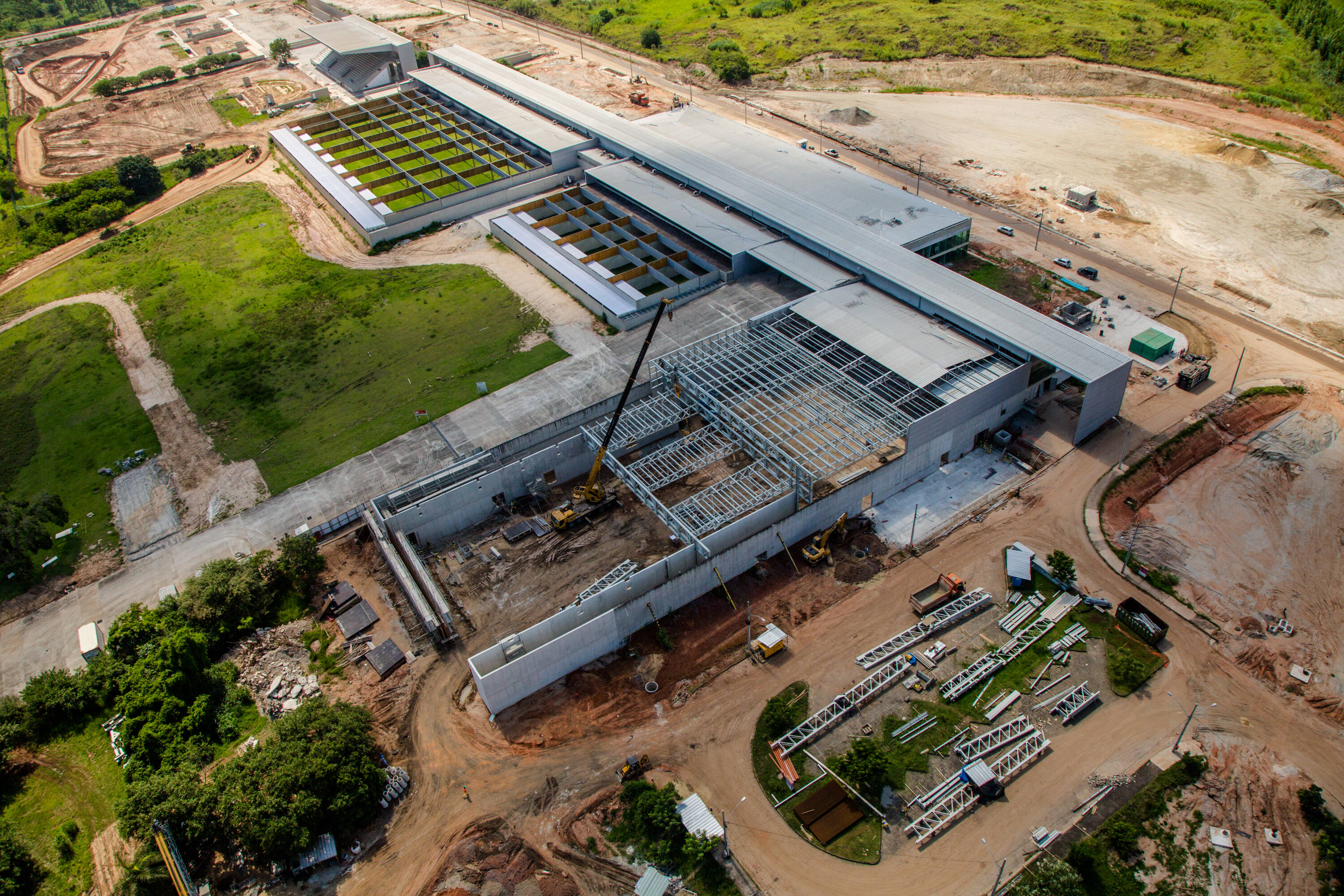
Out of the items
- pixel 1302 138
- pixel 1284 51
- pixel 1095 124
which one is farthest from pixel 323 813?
pixel 1284 51

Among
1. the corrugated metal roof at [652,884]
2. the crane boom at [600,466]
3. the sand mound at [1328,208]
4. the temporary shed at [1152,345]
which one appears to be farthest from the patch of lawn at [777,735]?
the sand mound at [1328,208]

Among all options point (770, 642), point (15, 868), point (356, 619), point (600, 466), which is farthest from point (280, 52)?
point (770, 642)

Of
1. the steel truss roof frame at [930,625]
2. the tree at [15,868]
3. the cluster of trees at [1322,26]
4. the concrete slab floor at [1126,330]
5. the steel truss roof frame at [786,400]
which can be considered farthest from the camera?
the cluster of trees at [1322,26]

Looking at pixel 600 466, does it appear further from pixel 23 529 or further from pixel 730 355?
pixel 23 529

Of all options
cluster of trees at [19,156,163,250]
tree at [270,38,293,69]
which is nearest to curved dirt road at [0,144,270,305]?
cluster of trees at [19,156,163,250]

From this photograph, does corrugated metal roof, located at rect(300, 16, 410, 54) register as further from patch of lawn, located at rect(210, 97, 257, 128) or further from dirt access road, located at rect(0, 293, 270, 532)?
dirt access road, located at rect(0, 293, 270, 532)

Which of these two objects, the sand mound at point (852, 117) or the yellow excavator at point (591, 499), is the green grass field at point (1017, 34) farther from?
the yellow excavator at point (591, 499)
